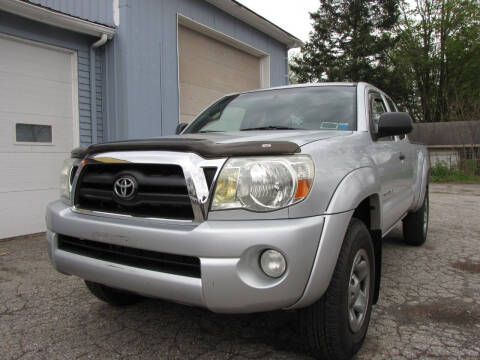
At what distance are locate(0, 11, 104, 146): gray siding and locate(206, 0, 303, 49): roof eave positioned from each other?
2.99 metres

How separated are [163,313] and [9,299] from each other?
1.35 m

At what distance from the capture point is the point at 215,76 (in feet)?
28.5

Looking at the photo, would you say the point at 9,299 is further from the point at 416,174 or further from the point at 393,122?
the point at 416,174

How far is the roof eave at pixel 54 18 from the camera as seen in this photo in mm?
5047

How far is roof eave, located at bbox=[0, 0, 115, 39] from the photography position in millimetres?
5047

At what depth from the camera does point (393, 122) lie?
110 inches

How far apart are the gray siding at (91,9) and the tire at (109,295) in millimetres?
4914

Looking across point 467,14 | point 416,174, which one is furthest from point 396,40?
point 416,174

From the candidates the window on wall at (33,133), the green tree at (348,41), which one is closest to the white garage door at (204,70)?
the window on wall at (33,133)

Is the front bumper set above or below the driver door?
below

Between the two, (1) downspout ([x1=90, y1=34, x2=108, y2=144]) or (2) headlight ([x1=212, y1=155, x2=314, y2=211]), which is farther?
(1) downspout ([x1=90, y1=34, x2=108, y2=144])

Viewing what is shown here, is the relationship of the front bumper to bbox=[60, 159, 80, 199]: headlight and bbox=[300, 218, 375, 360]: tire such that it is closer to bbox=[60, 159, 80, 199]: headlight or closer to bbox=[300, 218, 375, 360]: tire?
bbox=[300, 218, 375, 360]: tire

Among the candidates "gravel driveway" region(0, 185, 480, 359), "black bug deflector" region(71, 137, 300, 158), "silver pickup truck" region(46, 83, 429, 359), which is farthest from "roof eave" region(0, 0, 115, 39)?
"black bug deflector" region(71, 137, 300, 158)

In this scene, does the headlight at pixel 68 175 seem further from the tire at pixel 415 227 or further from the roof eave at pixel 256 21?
the roof eave at pixel 256 21
